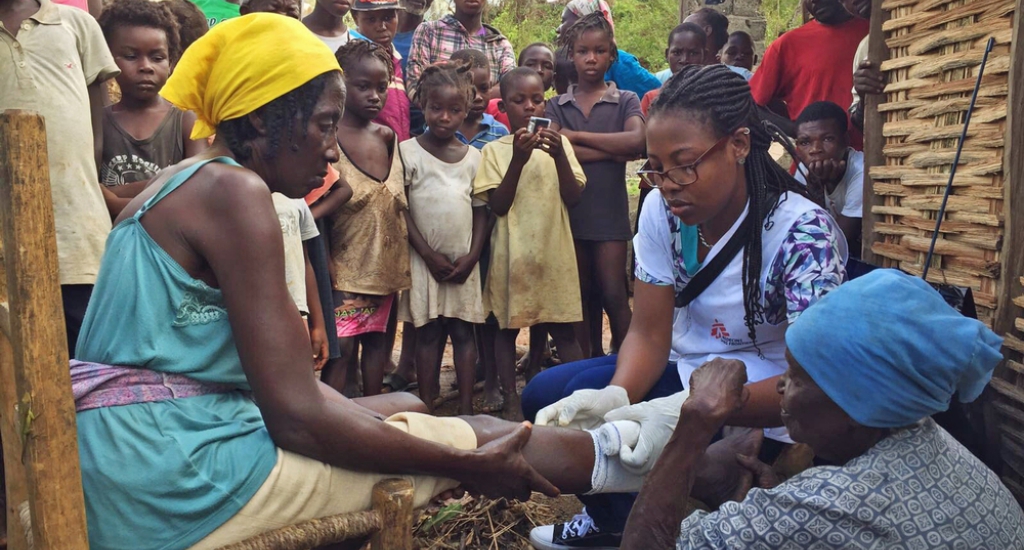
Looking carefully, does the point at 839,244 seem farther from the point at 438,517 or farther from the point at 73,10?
the point at 73,10

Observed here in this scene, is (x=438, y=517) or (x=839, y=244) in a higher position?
(x=839, y=244)

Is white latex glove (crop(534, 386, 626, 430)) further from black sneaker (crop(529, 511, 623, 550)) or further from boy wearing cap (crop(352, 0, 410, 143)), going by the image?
boy wearing cap (crop(352, 0, 410, 143))

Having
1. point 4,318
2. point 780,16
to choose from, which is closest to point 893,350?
point 4,318

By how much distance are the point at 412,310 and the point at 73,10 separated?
2.07 metres

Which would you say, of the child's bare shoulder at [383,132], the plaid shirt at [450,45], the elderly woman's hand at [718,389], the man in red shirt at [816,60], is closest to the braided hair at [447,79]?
the child's bare shoulder at [383,132]

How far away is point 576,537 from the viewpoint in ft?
9.98

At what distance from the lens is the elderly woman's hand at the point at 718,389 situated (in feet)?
6.72

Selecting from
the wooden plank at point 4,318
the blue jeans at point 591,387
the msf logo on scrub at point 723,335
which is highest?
the wooden plank at point 4,318

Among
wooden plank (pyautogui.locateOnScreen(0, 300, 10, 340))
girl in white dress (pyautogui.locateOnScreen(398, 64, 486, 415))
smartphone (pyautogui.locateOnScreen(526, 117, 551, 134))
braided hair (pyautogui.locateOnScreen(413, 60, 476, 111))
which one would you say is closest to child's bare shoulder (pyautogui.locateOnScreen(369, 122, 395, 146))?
girl in white dress (pyautogui.locateOnScreen(398, 64, 486, 415))

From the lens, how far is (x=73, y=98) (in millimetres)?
3189

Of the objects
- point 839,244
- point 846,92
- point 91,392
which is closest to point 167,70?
point 91,392

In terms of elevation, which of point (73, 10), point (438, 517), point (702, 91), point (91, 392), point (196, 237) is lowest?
point (438, 517)

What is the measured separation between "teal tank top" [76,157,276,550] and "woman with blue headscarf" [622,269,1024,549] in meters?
0.98

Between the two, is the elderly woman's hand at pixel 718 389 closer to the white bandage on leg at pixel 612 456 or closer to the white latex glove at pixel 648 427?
the white latex glove at pixel 648 427
